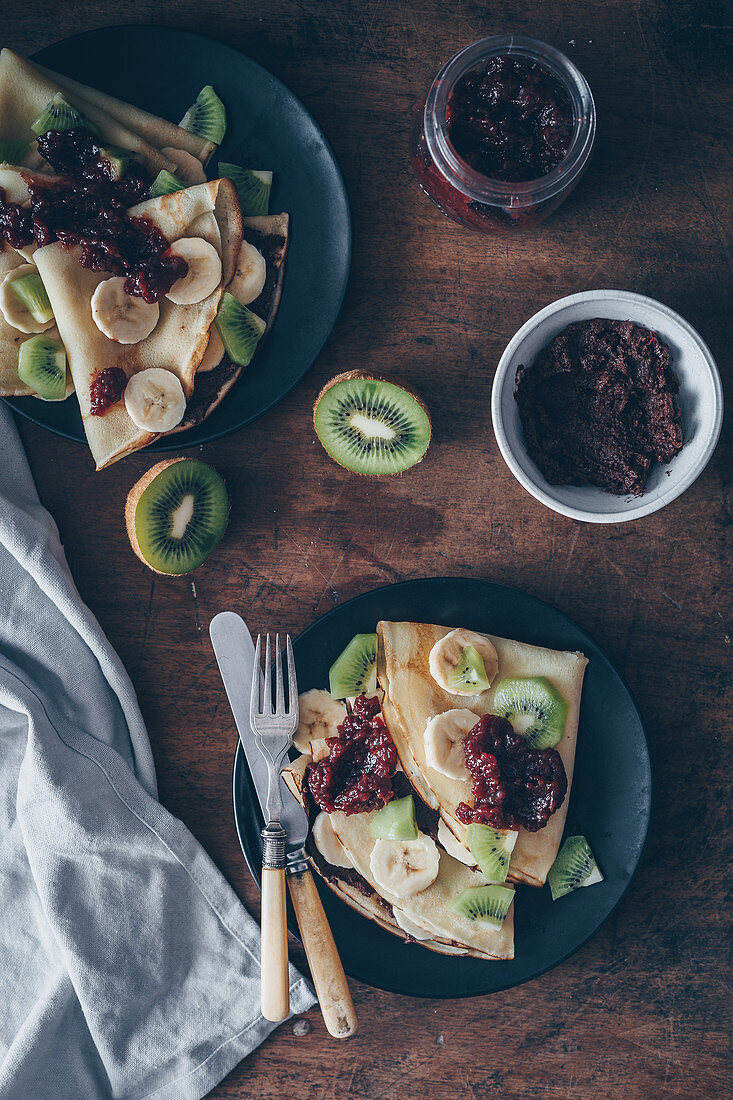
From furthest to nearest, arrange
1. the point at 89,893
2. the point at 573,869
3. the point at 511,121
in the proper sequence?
the point at 89,893, the point at 573,869, the point at 511,121

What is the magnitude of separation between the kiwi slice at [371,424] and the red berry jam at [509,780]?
742mm

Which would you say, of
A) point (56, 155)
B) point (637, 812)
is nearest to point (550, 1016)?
point (637, 812)

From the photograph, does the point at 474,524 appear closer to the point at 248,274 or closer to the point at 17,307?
the point at 248,274

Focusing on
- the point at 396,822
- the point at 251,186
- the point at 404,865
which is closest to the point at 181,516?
the point at 251,186

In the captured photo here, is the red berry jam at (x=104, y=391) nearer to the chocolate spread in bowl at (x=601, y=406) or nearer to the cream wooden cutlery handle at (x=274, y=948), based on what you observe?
the chocolate spread in bowl at (x=601, y=406)

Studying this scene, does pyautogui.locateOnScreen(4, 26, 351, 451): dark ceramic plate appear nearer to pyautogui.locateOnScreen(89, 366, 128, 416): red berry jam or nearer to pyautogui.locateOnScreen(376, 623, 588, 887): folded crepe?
pyautogui.locateOnScreen(89, 366, 128, 416): red berry jam

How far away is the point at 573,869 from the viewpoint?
203cm

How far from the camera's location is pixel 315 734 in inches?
82.4

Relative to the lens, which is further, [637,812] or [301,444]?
[301,444]

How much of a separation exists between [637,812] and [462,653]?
633mm

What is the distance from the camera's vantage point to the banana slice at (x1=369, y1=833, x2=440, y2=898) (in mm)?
2006

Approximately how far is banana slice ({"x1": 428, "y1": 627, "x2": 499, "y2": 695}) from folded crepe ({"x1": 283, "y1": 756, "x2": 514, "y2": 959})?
1.40ft

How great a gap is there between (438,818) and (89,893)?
1.00 metres

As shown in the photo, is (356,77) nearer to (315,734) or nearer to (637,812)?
(315,734)
